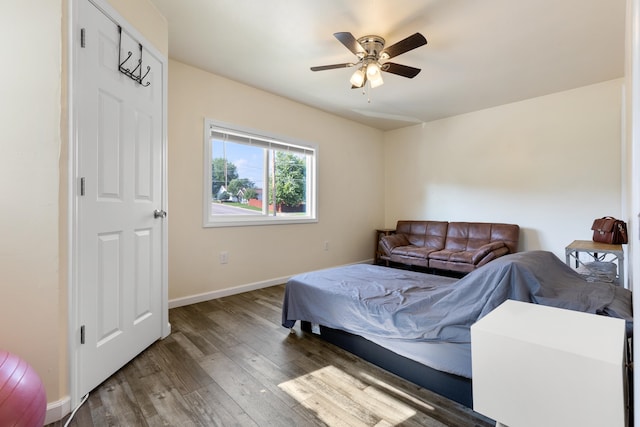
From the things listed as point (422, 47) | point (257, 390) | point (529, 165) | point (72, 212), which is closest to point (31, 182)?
point (72, 212)

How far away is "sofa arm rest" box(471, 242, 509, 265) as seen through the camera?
12.5 ft

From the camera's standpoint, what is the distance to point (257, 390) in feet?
5.43

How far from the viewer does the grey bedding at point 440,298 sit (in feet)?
4.74

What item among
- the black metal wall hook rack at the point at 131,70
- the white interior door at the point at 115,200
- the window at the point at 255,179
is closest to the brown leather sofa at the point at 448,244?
the window at the point at 255,179

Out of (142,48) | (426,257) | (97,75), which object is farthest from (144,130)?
(426,257)

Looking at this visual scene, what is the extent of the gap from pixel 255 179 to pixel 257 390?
264 cm

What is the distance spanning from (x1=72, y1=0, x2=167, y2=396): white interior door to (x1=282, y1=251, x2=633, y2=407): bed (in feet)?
3.98

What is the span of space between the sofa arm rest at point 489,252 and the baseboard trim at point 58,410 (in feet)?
13.4

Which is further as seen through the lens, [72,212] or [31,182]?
[72,212]

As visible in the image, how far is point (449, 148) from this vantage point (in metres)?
4.84

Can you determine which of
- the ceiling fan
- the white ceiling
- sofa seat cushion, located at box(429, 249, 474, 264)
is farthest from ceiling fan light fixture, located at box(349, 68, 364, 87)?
sofa seat cushion, located at box(429, 249, 474, 264)

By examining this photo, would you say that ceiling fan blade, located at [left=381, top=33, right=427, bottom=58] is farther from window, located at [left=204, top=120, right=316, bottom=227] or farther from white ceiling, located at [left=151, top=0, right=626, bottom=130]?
window, located at [left=204, top=120, right=316, bottom=227]

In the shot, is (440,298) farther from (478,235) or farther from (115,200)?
(478,235)

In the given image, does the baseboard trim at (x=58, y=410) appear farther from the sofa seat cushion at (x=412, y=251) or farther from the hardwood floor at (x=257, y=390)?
the sofa seat cushion at (x=412, y=251)
